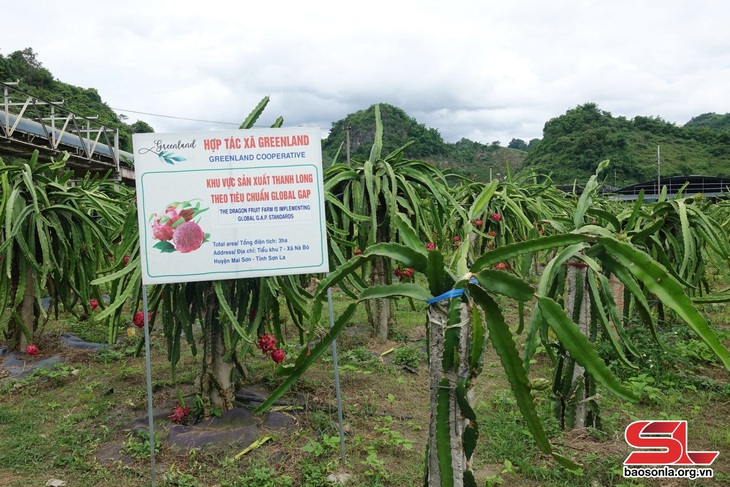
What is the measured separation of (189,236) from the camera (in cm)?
293

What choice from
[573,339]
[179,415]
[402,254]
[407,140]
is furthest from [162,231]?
[407,140]

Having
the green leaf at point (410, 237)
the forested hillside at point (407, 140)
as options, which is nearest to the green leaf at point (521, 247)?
the green leaf at point (410, 237)

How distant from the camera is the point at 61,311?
6.70 metres

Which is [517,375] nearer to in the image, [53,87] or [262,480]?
[262,480]

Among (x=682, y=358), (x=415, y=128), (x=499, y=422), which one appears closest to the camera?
(x=499, y=422)

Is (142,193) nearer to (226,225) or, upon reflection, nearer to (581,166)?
(226,225)

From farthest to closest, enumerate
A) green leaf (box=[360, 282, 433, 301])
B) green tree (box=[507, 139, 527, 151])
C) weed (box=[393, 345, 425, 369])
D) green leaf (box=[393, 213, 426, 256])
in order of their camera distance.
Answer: green tree (box=[507, 139, 527, 151]) < weed (box=[393, 345, 425, 369]) < green leaf (box=[393, 213, 426, 256]) < green leaf (box=[360, 282, 433, 301])

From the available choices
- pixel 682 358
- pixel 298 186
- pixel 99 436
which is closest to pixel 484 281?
pixel 298 186

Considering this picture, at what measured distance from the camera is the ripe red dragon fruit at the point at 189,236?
2.91 m

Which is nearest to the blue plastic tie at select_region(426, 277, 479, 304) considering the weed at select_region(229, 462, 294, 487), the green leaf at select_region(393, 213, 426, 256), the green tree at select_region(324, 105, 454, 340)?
the green leaf at select_region(393, 213, 426, 256)

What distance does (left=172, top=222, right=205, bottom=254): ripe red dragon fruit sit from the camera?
9.56 ft

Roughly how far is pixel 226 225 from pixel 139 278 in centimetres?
70

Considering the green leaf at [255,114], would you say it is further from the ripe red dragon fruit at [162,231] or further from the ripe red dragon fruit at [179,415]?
the ripe red dragon fruit at [179,415]

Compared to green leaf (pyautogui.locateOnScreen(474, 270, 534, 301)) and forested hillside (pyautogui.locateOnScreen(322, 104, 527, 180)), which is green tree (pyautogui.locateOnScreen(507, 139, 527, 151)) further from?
green leaf (pyautogui.locateOnScreen(474, 270, 534, 301))
